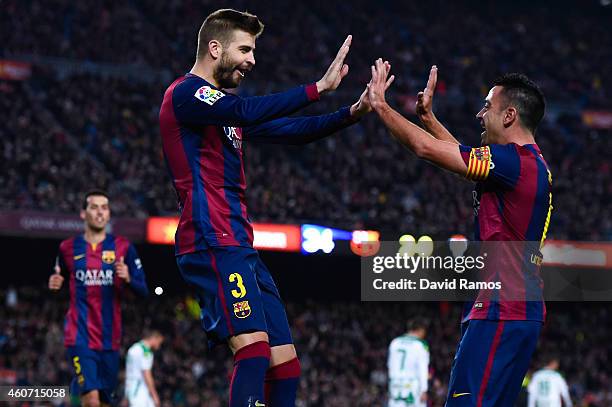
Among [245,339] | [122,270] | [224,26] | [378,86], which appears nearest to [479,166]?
[378,86]

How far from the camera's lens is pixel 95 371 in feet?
31.8

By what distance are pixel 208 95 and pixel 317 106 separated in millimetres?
28295

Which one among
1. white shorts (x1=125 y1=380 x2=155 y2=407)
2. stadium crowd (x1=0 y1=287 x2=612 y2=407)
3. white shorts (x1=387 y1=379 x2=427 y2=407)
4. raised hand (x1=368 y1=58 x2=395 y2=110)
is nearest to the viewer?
raised hand (x1=368 y1=58 x2=395 y2=110)

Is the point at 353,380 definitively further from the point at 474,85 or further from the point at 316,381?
the point at 474,85

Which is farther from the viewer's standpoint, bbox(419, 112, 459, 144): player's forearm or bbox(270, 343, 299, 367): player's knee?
bbox(419, 112, 459, 144): player's forearm

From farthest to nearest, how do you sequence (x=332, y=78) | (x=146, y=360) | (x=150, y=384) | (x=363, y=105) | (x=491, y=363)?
(x=146, y=360) → (x=150, y=384) → (x=363, y=105) → (x=332, y=78) → (x=491, y=363)

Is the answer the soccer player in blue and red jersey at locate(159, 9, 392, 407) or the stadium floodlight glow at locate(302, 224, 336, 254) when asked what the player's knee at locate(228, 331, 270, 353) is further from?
the stadium floodlight glow at locate(302, 224, 336, 254)

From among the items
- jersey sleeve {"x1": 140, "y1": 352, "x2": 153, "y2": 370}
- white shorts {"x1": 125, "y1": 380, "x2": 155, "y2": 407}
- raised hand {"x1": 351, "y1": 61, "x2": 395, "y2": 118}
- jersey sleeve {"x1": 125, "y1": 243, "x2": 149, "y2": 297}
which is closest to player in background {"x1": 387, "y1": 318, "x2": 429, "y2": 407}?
jersey sleeve {"x1": 140, "y1": 352, "x2": 153, "y2": 370}

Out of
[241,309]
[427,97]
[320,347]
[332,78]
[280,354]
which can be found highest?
[320,347]

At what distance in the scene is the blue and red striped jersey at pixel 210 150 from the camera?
17.8ft

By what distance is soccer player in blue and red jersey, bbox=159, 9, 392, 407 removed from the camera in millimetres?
5359

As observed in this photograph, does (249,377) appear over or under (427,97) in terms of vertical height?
under

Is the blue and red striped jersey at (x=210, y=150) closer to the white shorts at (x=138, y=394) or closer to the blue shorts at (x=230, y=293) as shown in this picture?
the blue shorts at (x=230, y=293)

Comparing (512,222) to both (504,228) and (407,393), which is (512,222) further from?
(407,393)
